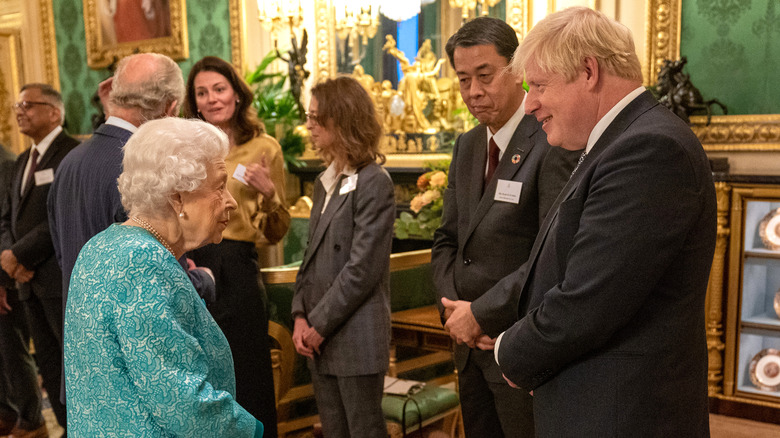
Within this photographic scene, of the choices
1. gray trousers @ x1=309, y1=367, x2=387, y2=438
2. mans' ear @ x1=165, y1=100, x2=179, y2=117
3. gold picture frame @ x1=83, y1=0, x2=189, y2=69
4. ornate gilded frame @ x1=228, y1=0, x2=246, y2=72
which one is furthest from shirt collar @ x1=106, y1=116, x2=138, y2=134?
gold picture frame @ x1=83, y1=0, x2=189, y2=69

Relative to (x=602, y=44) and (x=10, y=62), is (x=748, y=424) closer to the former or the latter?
(x=602, y=44)

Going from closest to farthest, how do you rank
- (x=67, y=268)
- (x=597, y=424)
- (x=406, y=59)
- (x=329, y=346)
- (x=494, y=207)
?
(x=597, y=424) → (x=494, y=207) → (x=67, y=268) → (x=329, y=346) → (x=406, y=59)

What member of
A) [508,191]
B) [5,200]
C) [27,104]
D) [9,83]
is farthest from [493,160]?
[9,83]

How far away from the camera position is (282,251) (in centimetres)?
427

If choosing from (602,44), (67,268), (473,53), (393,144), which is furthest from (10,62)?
(602,44)

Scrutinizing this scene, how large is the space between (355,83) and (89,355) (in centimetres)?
150

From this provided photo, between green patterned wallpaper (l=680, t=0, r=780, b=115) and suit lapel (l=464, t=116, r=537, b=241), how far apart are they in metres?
2.75

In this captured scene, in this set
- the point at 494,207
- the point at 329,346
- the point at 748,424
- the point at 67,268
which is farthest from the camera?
the point at 748,424

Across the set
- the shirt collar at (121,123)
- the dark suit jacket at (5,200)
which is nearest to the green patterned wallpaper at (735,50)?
the shirt collar at (121,123)

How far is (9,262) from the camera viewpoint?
3656 millimetres

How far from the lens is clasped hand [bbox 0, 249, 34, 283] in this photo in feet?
12.0

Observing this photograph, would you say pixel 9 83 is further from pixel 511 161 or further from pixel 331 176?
pixel 511 161

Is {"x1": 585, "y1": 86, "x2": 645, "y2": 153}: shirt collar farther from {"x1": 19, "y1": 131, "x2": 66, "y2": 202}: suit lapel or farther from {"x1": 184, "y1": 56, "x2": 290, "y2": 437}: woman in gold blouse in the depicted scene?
{"x1": 19, "y1": 131, "x2": 66, "y2": 202}: suit lapel

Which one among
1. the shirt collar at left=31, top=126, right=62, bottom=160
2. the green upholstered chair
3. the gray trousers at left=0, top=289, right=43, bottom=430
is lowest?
the gray trousers at left=0, top=289, right=43, bottom=430
